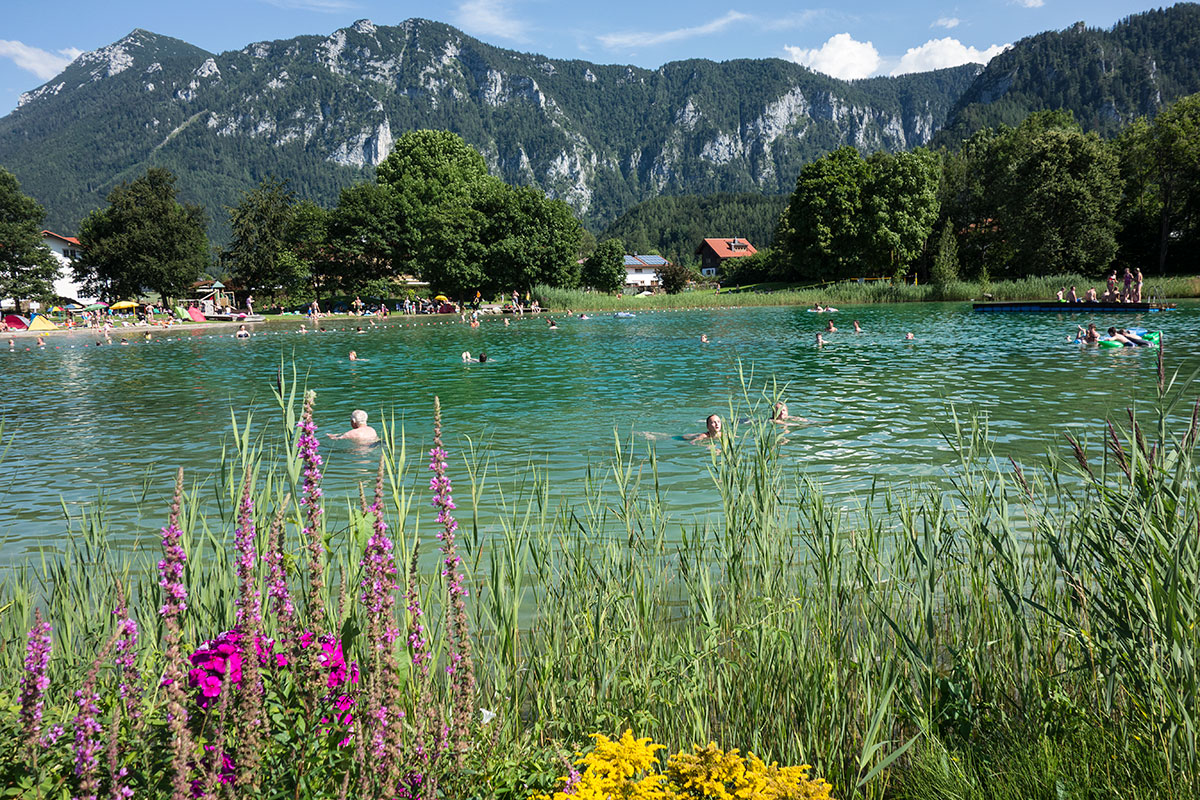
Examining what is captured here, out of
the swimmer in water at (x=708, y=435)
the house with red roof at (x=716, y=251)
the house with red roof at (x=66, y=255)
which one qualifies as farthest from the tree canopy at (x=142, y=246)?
the house with red roof at (x=716, y=251)

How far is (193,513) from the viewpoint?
360 cm

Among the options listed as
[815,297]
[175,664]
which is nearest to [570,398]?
[175,664]

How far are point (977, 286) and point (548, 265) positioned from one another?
35558 mm

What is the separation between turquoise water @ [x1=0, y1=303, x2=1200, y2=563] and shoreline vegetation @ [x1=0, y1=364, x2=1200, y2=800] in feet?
2.91

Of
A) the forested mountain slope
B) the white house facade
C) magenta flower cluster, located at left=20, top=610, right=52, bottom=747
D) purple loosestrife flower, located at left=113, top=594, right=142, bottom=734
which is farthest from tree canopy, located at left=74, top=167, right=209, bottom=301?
the forested mountain slope

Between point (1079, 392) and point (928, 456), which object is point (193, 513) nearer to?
point (928, 456)

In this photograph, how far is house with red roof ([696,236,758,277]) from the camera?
149250 mm

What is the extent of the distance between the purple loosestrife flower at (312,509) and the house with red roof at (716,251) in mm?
147525

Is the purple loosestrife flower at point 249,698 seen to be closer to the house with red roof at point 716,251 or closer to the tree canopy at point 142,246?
the tree canopy at point 142,246

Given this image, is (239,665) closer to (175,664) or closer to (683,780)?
(175,664)

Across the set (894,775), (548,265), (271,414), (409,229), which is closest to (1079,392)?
(894,775)

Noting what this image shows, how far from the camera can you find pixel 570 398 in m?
18.4

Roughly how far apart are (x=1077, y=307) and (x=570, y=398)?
3403cm

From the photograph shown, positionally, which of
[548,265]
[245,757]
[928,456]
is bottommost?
[928,456]
